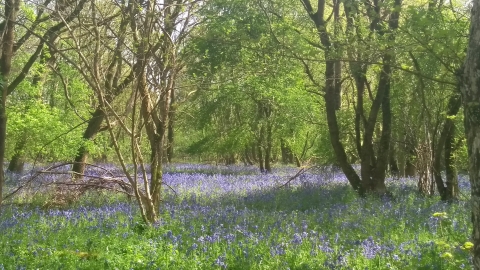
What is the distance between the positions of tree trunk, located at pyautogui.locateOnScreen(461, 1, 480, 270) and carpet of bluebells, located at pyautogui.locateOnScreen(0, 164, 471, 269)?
19.6 inches

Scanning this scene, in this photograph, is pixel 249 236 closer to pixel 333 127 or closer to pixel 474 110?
pixel 474 110

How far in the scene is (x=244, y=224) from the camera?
8.42 m

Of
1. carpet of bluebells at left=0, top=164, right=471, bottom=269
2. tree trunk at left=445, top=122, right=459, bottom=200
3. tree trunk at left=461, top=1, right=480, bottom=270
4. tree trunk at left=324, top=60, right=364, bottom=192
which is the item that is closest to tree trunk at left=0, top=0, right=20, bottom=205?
carpet of bluebells at left=0, top=164, right=471, bottom=269

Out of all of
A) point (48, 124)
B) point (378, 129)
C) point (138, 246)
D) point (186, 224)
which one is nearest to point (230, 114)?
point (378, 129)

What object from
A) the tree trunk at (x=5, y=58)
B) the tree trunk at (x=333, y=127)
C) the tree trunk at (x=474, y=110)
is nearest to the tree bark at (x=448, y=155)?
the tree trunk at (x=333, y=127)

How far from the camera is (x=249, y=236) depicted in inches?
282

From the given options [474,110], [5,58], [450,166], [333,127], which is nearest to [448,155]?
[450,166]

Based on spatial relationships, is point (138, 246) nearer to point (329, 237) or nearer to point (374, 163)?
point (329, 237)

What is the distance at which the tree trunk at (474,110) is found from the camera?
3.60 metres

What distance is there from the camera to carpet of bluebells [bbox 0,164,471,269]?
5785 mm

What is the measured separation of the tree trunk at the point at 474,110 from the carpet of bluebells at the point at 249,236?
50cm

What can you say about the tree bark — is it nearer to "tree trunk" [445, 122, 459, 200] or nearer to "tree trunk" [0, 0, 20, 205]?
"tree trunk" [445, 122, 459, 200]

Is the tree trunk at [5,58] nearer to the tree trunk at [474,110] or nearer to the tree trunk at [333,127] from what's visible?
the tree trunk at [474,110]

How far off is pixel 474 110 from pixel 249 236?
423cm
